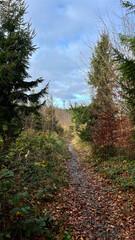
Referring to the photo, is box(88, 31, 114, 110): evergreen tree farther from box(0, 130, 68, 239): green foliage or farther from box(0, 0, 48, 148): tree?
box(0, 130, 68, 239): green foliage

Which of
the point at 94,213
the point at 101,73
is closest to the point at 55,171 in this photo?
the point at 94,213

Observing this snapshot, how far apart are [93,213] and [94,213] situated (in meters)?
0.03

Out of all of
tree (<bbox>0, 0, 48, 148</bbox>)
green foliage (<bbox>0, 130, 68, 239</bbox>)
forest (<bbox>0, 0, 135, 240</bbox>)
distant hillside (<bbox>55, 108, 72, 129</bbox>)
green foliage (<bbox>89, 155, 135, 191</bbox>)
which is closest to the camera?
green foliage (<bbox>0, 130, 68, 239</bbox>)

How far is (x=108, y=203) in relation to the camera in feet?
16.3

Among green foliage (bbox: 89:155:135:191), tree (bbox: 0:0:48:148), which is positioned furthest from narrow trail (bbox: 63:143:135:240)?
tree (bbox: 0:0:48:148)

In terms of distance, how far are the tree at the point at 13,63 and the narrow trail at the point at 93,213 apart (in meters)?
4.53

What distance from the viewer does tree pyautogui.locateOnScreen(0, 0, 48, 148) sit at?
7.02m

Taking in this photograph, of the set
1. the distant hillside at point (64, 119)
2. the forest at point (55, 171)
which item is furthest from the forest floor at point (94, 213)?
the distant hillside at point (64, 119)

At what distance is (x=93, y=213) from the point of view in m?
4.40

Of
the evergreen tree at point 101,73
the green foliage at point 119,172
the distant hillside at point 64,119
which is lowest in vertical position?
the green foliage at point 119,172

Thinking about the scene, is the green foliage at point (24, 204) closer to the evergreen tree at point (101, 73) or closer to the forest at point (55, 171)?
the forest at point (55, 171)

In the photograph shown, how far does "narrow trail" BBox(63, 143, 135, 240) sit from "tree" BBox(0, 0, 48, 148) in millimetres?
4530

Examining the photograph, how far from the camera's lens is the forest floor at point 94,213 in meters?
3.56

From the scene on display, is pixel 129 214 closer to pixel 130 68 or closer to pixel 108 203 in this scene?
pixel 108 203
